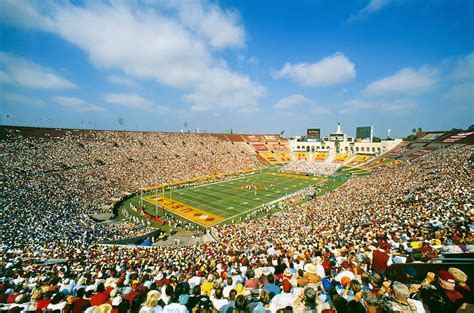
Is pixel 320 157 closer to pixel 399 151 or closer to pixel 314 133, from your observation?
pixel 314 133

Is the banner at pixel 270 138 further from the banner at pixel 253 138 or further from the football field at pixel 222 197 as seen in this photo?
the football field at pixel 222 197

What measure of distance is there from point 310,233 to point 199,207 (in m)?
21.1

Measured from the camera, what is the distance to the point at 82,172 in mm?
40219

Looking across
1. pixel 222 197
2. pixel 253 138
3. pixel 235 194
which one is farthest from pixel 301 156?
pixel 222 197

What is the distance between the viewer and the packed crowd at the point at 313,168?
2506 inches

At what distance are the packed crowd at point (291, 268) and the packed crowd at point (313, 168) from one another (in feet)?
124

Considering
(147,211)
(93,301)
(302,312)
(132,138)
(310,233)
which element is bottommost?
(147,211)

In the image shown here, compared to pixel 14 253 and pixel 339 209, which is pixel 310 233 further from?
pixel 14 253

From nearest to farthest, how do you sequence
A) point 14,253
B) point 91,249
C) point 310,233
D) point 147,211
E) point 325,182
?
point 14,253 < point 91,249 < point 310,233 < point 147,211 < point 325,182

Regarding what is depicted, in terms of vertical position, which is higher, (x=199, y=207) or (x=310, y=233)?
(x=310, y=233)

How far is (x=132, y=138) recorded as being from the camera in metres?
62.2

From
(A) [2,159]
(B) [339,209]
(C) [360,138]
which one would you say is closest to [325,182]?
(B) [339,209]

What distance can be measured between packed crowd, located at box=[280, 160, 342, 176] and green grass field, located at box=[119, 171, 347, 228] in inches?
273

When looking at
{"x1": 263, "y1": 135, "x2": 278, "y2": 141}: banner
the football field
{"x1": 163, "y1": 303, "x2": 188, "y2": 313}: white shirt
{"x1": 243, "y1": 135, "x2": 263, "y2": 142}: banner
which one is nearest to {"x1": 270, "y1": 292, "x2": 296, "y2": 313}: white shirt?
{"x1": 163, "y1": 303, "x2": 188, "y2": 313}: white shirt
